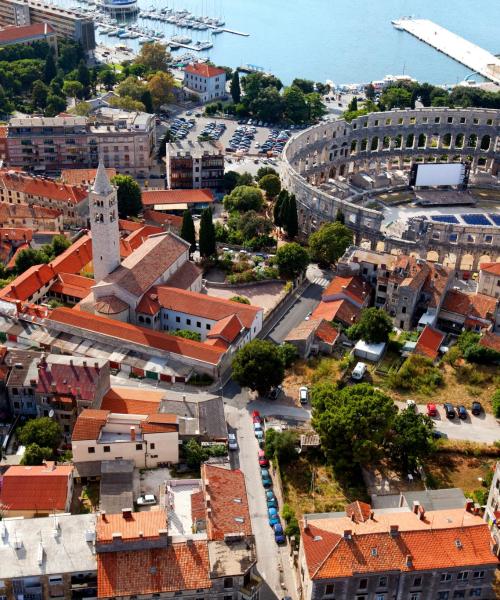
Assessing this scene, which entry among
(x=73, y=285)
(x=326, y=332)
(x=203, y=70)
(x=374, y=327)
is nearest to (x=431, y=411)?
(x=374, y=327)

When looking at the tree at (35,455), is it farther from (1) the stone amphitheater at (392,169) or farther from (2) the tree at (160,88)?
(2) the tree at (160,88)

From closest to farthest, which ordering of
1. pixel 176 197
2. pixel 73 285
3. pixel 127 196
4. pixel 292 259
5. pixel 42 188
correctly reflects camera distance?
pixel 73 285, pixel 292 259, pixel 42 188, pixel 127 196, pixel 176 197

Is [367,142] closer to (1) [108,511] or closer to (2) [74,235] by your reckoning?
(2) [74,235]

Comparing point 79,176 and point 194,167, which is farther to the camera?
point 194,167

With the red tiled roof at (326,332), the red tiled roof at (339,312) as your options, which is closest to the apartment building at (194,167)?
the red tiled roof at (339,312)

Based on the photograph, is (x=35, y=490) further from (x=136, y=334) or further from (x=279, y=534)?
(x=136, y=334)

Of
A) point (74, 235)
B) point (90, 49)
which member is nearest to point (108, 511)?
point (74, 235)

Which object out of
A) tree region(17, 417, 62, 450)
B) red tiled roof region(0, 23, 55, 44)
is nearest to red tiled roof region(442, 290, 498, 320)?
tree region(17, 417, 62, 450)
